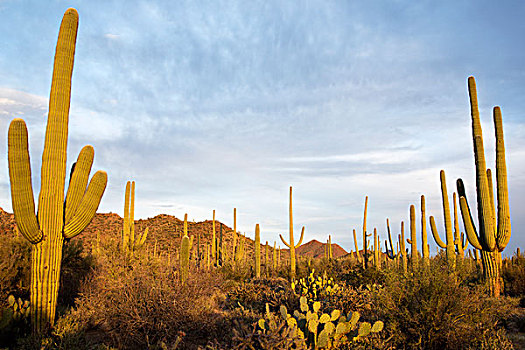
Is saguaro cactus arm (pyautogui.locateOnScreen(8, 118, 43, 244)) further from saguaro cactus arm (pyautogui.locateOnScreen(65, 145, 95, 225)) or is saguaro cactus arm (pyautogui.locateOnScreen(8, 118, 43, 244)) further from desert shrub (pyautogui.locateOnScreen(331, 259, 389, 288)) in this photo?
desert shrub (pyautogui.locateOnScreen(331, 259, 389, 288))

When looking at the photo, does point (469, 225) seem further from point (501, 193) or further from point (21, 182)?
point (21, 182)

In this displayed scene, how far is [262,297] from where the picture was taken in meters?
11.4

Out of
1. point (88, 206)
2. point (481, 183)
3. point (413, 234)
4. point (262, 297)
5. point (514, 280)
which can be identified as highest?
point (481, 183)

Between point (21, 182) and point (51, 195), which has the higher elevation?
point (21, 182)

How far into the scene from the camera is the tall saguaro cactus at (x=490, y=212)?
12.3 m

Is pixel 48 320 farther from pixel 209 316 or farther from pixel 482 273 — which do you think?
pixel 482 273

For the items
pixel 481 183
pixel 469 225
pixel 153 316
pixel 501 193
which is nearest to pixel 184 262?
pixel 153 316

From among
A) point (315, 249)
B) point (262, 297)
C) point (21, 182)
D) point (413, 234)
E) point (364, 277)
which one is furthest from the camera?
point (315, 249)

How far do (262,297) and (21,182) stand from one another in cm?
695

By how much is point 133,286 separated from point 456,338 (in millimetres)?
6490

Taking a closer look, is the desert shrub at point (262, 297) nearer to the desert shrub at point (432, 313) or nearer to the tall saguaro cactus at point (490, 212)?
the desert shrub at point (432, 313)

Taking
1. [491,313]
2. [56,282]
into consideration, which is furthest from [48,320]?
[491,313]

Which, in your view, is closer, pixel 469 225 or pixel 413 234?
pixel 469 225

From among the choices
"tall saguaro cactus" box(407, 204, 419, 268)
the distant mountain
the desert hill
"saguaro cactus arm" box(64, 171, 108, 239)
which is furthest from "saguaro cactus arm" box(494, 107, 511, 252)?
the distant mountain
